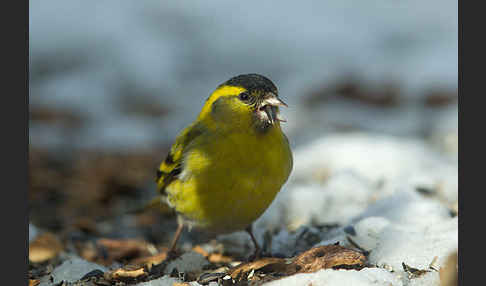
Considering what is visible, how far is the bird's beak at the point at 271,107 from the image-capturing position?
10.4ft

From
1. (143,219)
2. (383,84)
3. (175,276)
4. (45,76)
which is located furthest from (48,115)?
(175,276)

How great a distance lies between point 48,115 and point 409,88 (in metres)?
5.30

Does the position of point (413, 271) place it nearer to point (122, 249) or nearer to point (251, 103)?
point (251, 103)

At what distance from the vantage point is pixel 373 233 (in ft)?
10.5

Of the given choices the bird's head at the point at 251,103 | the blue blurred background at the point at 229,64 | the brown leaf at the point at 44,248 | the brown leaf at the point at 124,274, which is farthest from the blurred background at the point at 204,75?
the brown leaf at the point at 124,274

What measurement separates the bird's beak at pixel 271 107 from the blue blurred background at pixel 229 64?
3448 millimetres

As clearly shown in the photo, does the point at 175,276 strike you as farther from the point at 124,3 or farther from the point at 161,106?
the point at 124,3

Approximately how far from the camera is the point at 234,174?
3.24m

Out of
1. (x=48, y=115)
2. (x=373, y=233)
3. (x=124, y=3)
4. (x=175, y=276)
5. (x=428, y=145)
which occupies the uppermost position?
(x=124, y=3)

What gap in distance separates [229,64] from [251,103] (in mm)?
6024

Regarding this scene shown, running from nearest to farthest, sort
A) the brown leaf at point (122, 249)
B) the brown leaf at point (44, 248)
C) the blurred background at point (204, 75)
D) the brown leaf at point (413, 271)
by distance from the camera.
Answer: the brown leaf at point (413, 271), the brown leaf at point (44, 248), the brown leaf at point (122, 249), the blurred background at point (204, 75)

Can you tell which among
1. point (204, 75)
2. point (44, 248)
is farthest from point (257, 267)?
point (204, 75)

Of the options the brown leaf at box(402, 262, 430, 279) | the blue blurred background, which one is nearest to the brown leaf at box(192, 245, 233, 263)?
the brown leaf at box(402, 262, 430, 279)

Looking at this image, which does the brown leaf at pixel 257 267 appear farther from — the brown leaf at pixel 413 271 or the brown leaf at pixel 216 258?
the brown leaf at pixel 216 258
